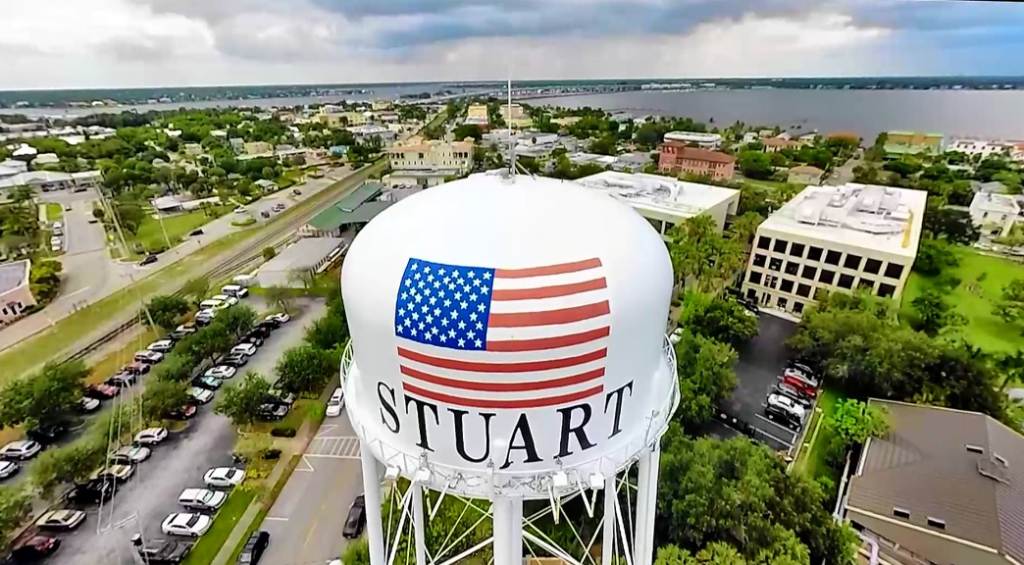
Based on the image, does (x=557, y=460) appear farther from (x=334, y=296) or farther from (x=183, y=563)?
(x=334, y=296)

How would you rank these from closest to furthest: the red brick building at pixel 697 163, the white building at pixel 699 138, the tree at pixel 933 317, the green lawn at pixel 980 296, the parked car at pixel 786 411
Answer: the parked car at pixel 786 411 → the green lawn at pixel 980 296 → the tree at pixel 933 317 → the red brick building at pixel 697 163 → the white building at pixel 699 138

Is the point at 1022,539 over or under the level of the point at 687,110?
under

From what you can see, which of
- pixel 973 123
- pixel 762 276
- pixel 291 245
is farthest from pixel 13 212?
pixel 973 123

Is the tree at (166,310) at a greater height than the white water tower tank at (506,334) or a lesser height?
lesser

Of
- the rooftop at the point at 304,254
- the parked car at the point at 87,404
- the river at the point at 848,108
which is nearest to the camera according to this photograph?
the parked car at the point at 87,404

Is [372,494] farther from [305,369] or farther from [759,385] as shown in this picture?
[759,385]

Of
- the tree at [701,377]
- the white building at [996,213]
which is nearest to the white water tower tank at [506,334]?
the tree at [701,377]

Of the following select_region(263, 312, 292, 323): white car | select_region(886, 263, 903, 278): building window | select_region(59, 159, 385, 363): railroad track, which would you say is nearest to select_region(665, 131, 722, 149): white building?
select_region(886, 263, 903, 278): building window

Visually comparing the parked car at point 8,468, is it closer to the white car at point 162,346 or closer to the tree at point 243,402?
the tree at point 243,402

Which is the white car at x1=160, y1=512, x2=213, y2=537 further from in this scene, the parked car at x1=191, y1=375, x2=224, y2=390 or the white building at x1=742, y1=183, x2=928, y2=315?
the white building at x1=742, y1=183, x2=928, y2=315
